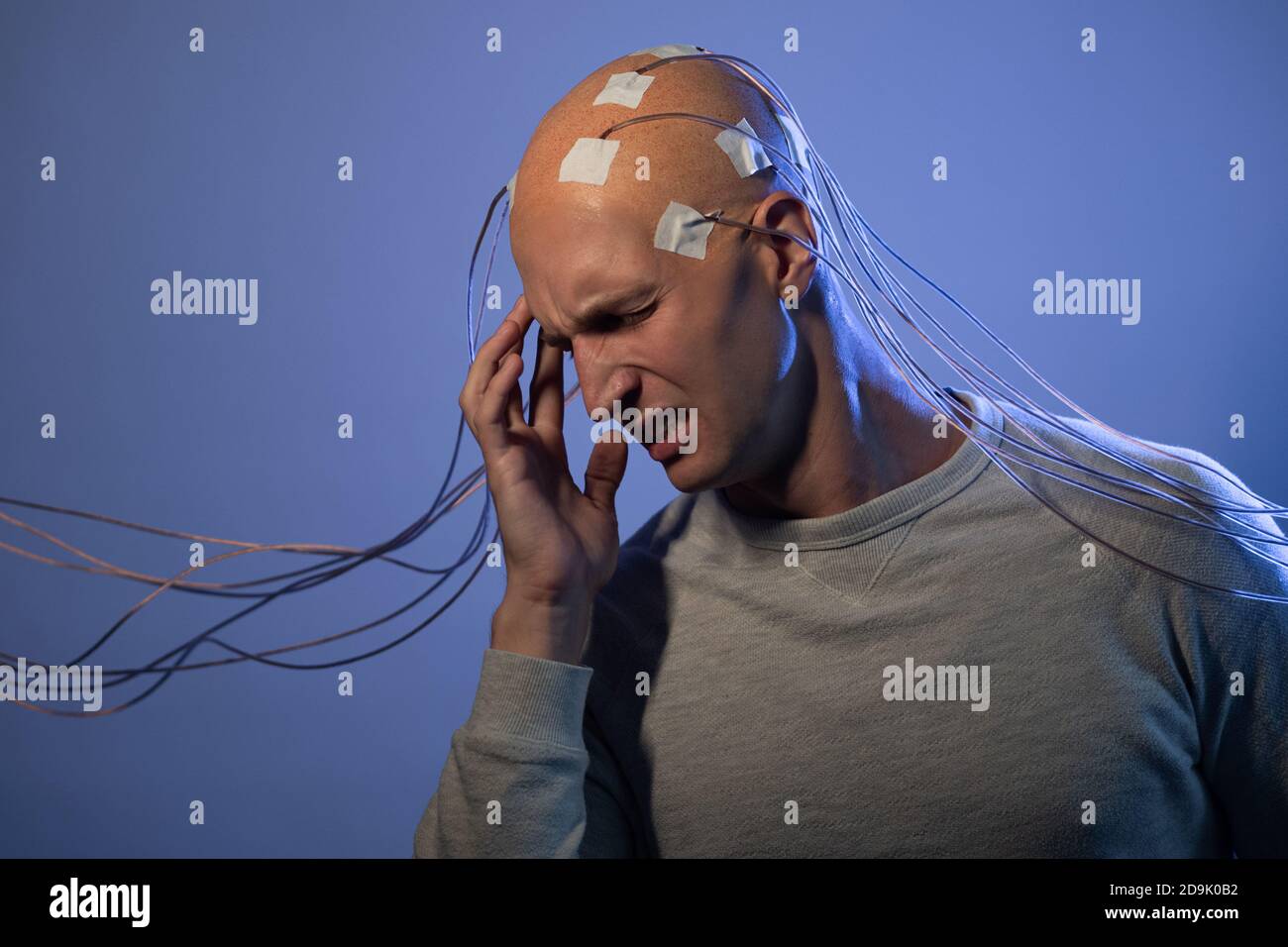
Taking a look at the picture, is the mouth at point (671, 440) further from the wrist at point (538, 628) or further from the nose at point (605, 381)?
the wrist at point (538, 628)

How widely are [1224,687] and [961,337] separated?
90 centimetres

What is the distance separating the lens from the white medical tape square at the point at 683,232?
117 centimetres

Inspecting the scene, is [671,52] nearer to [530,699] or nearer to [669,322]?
[669,322]

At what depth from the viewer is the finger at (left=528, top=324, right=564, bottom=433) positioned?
4.57ft

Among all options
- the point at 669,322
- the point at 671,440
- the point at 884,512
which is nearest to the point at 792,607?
the point at 884,512

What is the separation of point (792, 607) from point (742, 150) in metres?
0.48

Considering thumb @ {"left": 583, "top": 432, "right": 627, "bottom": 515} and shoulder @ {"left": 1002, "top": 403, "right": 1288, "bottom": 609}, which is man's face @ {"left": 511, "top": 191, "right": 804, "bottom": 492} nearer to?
thumb @ {"left": 583, "top": 432, "right": 627, "bottom": 515}

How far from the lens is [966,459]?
1335 mm

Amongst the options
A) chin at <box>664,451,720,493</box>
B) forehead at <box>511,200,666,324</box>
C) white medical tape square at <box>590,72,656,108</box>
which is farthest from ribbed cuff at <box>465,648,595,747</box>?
white medical tape square at <box>590,72,656,108</box>

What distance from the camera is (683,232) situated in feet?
3.84

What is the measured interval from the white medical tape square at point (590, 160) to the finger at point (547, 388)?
0.81ft

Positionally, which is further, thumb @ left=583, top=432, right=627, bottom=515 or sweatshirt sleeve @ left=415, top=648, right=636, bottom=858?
thumb @ left=583, top=432, right=627, bottom=515
